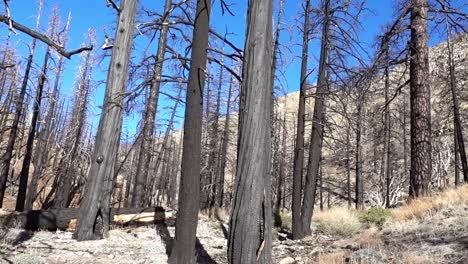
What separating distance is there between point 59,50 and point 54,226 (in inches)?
284

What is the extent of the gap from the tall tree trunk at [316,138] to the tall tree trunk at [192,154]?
5217mm

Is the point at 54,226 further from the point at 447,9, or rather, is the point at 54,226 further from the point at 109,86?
the point at 447,9

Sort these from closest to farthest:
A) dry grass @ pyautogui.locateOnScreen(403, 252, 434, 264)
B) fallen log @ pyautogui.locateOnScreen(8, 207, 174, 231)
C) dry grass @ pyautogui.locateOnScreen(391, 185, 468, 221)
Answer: dry grass @ pyautogui.locateOnScreen(403, 252, 434, 264)
dry grass @ pyautogui.locateOnScreen(391, 185, 468, 221)
fallen log @ pyautogui.locateOnScreen(8, 207, 174, 231)


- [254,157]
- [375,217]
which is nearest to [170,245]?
[254,157]

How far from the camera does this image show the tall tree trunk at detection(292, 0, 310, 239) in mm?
12009

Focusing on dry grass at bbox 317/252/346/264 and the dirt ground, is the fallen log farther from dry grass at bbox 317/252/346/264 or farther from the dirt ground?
dry grass at bbox 317/252/346/264

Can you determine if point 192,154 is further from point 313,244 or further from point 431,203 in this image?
point 431,203

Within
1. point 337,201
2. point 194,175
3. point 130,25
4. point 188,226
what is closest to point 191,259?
point 188,226

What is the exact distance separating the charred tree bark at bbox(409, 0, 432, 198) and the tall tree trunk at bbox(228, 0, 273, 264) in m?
6.96

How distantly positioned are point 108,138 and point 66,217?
227 centimetres

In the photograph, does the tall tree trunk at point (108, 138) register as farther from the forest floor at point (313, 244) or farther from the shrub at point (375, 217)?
the shrub at point (375, 217)

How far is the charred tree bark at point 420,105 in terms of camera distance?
34.5ft

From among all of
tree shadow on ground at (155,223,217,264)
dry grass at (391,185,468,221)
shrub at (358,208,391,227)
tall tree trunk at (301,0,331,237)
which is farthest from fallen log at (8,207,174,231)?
dry grass at (391,185,468,221)

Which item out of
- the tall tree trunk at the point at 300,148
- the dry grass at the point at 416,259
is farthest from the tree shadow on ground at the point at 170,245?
the dry grass at the point at 416,259
